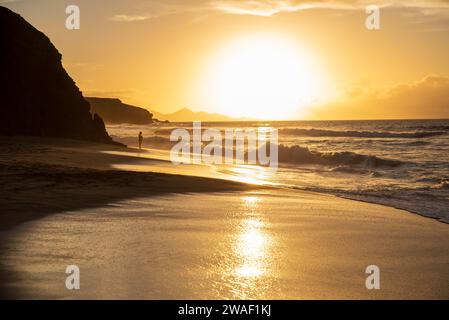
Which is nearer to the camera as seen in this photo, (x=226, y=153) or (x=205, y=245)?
(x=205, y=245)

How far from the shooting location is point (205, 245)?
6.94 m

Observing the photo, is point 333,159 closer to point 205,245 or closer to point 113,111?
point 205,245

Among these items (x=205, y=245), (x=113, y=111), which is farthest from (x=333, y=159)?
(x=113, y=111)

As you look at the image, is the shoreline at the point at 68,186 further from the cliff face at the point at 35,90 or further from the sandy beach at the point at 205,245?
the cliff face at the point at 35,90

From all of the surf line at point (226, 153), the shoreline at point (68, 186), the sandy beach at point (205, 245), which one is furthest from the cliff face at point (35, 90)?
the sandy beach at point (205, 245)

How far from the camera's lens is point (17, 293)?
457 centimetres

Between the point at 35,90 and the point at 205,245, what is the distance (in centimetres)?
3342

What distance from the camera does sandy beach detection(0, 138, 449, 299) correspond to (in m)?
5.07

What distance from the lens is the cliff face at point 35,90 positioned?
34.3 meters

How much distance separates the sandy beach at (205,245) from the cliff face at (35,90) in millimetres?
24579

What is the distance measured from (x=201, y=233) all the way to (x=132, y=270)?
94.0 inches

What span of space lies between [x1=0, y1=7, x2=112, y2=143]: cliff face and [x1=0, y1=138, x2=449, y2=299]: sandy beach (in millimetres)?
24579

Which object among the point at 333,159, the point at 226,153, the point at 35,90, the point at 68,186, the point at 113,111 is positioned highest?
the point at 113,111
